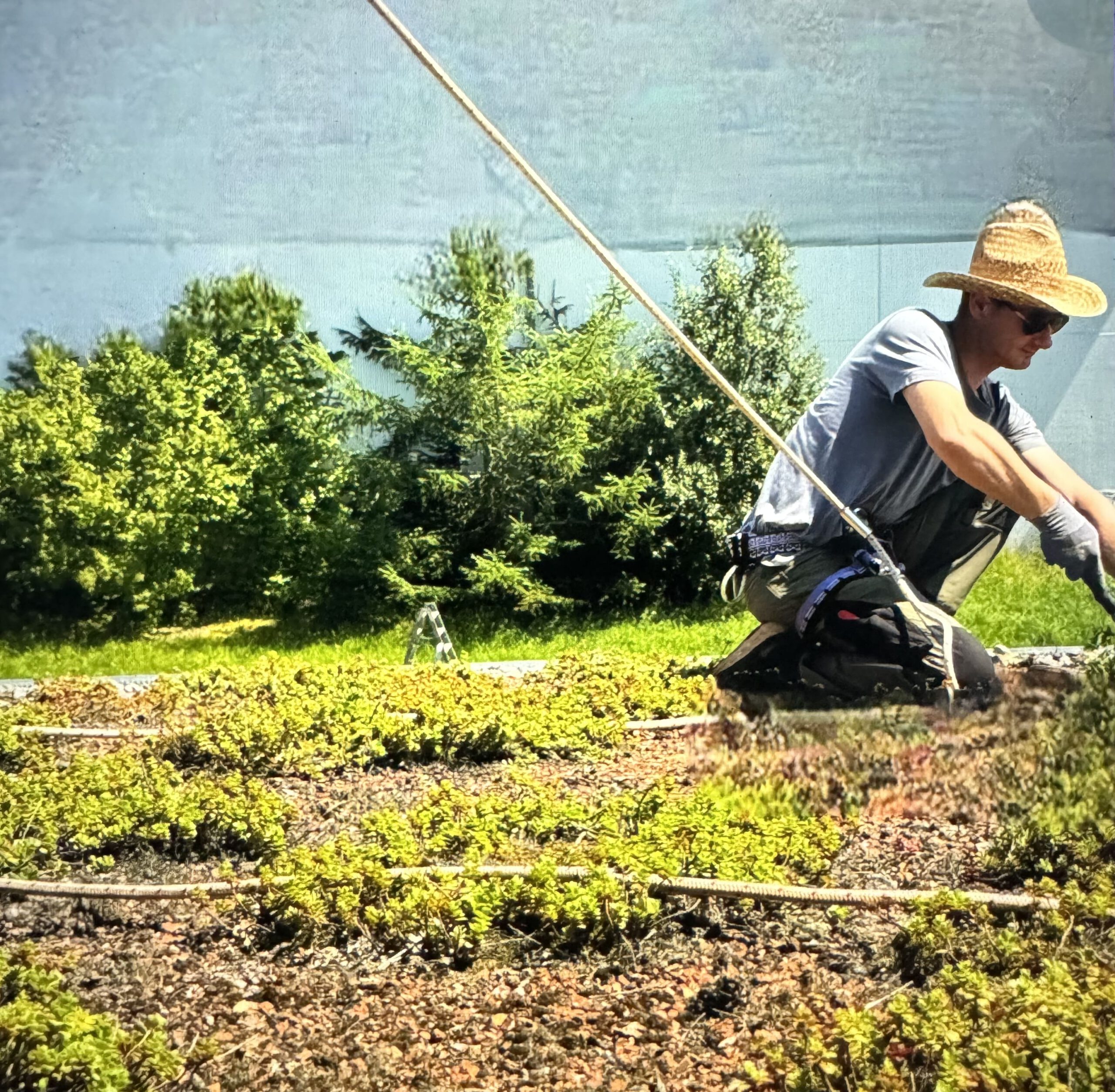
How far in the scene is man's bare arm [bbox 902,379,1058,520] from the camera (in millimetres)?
4133

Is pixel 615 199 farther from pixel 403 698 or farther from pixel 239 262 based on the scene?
pixel 403 698

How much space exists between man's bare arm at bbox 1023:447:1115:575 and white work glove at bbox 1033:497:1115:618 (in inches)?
0.8

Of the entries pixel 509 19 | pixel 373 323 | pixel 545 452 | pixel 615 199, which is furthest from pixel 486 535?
pixel 509 19

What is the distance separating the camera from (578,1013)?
10.6 ft

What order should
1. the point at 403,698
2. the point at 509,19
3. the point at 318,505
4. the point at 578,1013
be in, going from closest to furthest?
the point at 578,1013
the point at 509,19
the point at 318,505
the point at 403,698

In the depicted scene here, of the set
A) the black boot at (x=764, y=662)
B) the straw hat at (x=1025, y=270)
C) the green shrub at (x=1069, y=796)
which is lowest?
the green shrub at (x=1069, y=796)

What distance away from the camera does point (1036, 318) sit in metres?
4.15

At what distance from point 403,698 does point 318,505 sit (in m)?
0.84

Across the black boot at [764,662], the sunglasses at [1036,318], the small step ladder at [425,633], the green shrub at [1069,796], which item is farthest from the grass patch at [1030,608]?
the small step ladder at [425,633]

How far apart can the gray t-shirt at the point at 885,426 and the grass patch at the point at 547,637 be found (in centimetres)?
36

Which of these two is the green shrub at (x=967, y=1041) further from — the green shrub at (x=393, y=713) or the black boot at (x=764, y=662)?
the green shrub at (x=393, y=713)

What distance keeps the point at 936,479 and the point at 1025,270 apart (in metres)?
0.67

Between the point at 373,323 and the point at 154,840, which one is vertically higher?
the point at 373,323

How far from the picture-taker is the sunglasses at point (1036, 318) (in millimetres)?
4137
